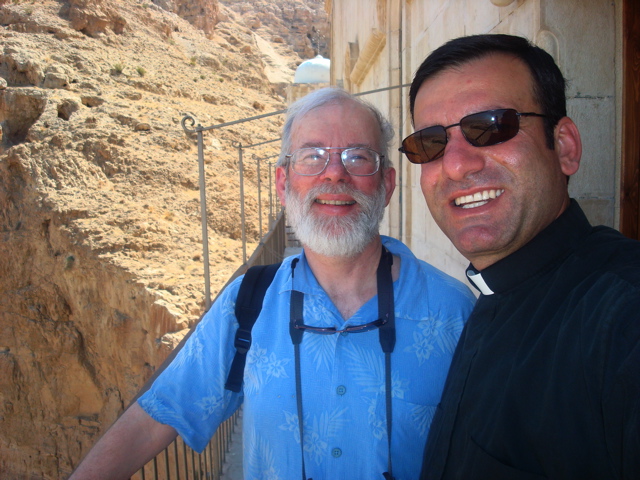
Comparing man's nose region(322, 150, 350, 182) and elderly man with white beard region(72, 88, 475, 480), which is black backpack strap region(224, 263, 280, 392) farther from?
man's nose region(322, 150, 350, 182)

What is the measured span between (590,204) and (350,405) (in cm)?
138

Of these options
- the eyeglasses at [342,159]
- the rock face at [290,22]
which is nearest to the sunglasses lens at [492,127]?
the eyeglasses at [342,159]

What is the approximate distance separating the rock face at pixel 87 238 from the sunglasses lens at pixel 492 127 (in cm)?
805

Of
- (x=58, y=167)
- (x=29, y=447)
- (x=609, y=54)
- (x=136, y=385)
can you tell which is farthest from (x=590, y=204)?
(x=29, y=447)

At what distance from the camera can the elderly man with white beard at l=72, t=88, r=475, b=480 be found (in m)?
1.40

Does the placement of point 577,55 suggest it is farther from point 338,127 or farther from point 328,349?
point 328,349

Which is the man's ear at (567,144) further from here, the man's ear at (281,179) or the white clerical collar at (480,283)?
the man's ear at (281,179)

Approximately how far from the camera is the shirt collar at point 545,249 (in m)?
1.12

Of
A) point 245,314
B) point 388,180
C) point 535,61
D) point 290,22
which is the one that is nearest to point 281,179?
point 388,180

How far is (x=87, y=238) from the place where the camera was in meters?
10.8

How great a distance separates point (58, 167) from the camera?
502 inches

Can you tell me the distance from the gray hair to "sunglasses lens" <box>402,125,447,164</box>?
1.24ft

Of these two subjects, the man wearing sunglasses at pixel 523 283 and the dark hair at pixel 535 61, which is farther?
the dark hair at pixel 535 61

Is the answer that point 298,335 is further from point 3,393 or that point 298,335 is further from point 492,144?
point 3,393
